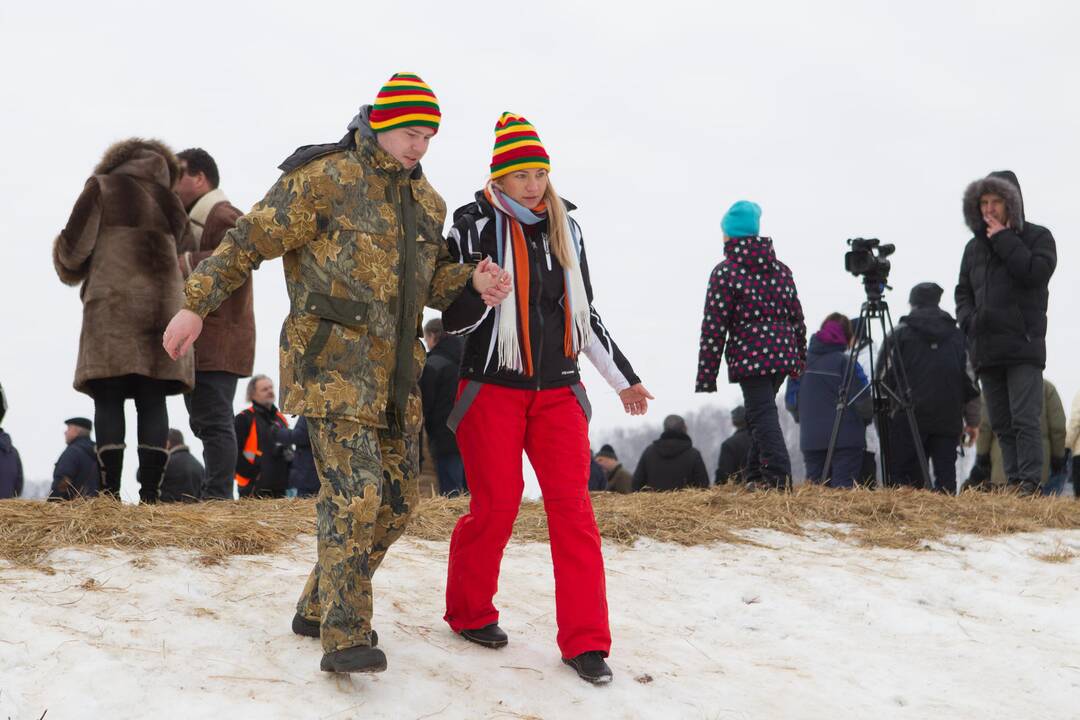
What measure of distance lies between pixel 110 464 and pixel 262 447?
436cm

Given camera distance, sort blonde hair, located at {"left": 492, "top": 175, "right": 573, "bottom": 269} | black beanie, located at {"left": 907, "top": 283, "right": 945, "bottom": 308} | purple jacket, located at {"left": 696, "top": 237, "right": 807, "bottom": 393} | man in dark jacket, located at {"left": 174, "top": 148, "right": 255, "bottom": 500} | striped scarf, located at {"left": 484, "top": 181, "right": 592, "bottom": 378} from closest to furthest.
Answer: striped scarf, located at {"left": 484, "top": 181, "right": 592, "bottom": 378}
blonde hair, located at {"left": 492, "top": 175, "right": 573, "bottom": 269}
man in dark jacket, located at {"left": 174, "top": 148, "right": 255, "bottom": 500}
purple jacket, located at {"left": 696, "top": 237, "right": 807, "bottom": 393}
black beanie, located at {"left": 907, "top": 283, "right": 945, "bottom": 308}

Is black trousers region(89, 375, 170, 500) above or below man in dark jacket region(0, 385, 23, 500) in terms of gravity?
above

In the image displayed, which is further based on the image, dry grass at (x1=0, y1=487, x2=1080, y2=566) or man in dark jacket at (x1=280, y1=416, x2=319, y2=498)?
man in dark jacket at (x1=280, y1=416, x2=319, y2=498)

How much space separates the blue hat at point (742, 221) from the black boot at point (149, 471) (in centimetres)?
446

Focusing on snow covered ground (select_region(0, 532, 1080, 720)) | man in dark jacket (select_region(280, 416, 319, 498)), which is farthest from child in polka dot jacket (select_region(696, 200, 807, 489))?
man in dark jacket (select_region(280, 416, 319, 498))

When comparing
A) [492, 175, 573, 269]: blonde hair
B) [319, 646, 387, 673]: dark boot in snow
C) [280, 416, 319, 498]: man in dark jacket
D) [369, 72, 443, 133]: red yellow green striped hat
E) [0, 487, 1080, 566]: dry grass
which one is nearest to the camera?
[319, 646, 387, 673]: dark boot in snow

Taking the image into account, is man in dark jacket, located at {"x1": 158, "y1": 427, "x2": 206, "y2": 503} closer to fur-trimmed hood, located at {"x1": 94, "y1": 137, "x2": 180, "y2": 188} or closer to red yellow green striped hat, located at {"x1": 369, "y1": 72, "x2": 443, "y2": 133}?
fur-trimmed hood, located at {"x1": 94, "y1": 137, "x2": 180, "y2": 188}

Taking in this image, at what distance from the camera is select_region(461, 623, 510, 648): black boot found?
5039 mm

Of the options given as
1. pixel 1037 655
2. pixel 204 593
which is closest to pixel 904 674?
pixel 1037 655

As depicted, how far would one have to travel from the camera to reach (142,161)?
24.5ft

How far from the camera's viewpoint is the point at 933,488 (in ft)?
31.9

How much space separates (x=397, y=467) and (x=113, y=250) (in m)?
3.52

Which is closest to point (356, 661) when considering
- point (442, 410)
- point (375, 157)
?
point (375, 157)

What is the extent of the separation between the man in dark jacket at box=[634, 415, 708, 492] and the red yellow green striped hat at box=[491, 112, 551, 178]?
6621mm
